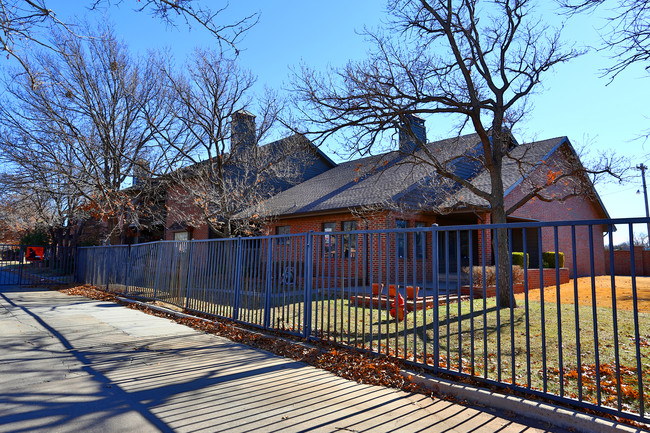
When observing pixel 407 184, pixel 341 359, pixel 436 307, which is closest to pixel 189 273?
pixel 341 359

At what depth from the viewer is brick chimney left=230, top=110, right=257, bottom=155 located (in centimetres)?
1577

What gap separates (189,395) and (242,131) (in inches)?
516

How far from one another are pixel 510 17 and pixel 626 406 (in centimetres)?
955

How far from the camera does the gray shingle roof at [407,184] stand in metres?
14.7

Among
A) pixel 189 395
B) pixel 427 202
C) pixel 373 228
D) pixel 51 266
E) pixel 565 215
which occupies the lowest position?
pixel 189 395

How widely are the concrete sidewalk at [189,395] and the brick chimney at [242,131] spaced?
9.87 meters

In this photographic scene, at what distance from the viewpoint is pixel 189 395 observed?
4.55 m

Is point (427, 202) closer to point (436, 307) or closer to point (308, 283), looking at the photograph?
point (308, 283)

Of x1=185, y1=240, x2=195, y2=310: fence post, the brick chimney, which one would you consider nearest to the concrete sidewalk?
x1=185, y1=240, x2=195, y2=310: fence post

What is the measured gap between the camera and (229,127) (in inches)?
627

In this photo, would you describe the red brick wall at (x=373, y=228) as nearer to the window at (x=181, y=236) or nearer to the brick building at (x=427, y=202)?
the brick building at (x=427, y=202)

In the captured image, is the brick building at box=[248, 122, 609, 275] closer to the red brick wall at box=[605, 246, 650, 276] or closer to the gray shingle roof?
the gray shingle roof

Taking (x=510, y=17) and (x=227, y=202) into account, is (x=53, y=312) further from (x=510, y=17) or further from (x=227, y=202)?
(x=510, y=17)

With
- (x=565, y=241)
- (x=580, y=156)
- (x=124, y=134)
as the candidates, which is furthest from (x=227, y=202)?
(x=565, y=241)
